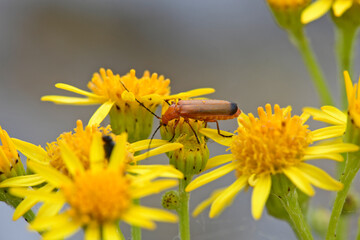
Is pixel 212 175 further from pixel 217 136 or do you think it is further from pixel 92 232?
pixel 92 232

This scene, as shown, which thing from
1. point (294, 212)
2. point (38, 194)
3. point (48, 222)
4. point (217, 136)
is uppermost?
point (38, 194)

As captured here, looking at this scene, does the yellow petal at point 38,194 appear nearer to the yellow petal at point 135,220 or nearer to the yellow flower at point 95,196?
the yellow flower at point 95,196

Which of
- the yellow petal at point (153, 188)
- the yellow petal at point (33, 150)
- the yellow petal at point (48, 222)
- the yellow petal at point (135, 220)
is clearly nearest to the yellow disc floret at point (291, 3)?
the yellow petal at point (33, 150)

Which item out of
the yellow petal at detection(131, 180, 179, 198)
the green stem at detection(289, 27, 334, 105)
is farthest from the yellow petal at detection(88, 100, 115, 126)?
the green stem at detection(289, 27, 334, 105)

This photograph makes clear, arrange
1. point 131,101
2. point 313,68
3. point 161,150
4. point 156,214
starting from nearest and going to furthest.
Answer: point 156,214, point 161,150, point 131,101, point 313,68

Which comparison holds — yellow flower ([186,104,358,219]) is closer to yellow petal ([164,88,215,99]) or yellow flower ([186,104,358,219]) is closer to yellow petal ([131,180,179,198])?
yellow petal ([164,88,215,99])

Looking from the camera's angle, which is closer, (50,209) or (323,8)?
(50,209)

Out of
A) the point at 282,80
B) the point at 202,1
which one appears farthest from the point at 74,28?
the point at 282,80

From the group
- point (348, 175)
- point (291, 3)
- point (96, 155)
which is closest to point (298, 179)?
point (348, 175)
